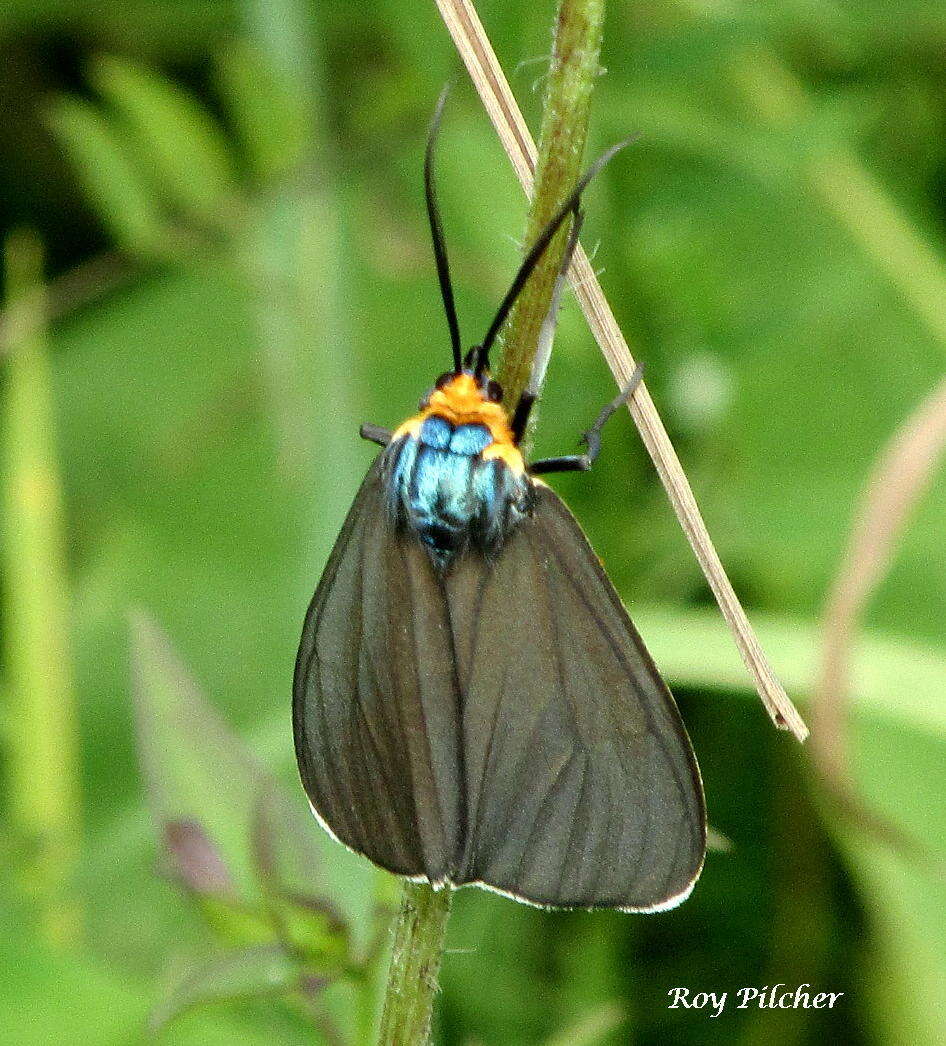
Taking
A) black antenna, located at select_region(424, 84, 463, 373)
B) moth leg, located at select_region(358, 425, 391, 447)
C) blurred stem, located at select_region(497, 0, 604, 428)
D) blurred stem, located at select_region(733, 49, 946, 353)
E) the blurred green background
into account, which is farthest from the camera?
blurred stem, located at select_region(733, 49, 946, 353)

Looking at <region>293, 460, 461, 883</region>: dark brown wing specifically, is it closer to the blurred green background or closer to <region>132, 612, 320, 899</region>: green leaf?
<region>132, 612, 320, 899</region>: green leaf

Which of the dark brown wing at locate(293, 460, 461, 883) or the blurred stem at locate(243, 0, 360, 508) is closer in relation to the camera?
the dark brown wing at locate(293, 460, 461, 883)

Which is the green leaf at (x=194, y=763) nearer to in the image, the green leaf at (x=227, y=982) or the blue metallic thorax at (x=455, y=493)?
the green leaf at (x=227, y=982)

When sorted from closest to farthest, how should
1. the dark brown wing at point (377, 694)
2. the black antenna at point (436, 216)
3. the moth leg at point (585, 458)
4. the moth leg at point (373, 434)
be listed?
the black antenna at point (436, 216)
the dark brown wing at point (377, 694)
the moth leg at point (585, 458)
the moth leg at point (373, 434)

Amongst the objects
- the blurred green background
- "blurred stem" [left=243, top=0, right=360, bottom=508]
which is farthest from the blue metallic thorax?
"blurred stem" [left=243, top=0, right=360, bottom=508]

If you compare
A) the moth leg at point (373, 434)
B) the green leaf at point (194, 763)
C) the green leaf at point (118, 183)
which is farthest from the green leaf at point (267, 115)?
the green leaf at point (194, 763)

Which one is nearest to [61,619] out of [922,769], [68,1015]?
[68,1015]

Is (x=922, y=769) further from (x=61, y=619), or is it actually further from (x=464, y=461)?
(x=61, y=619)
